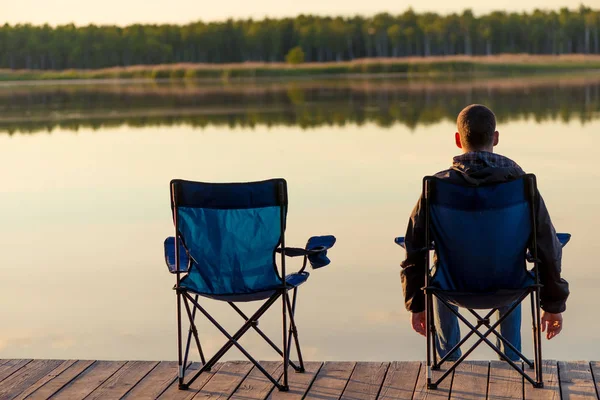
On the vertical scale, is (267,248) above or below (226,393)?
above

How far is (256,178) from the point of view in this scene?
35.7 feet

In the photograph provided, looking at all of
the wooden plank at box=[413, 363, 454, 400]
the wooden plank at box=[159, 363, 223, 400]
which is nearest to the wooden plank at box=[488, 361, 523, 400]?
the wooden plank at box=[413, 363, 454, 400]

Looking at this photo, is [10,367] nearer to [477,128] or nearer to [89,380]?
[89,380]

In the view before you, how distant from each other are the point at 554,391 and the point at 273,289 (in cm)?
97

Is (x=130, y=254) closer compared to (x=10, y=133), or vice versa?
(x=130, y=254)

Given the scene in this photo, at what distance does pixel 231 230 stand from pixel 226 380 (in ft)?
1.84

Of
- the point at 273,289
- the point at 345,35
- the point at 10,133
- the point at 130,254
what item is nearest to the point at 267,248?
the point at 273,289

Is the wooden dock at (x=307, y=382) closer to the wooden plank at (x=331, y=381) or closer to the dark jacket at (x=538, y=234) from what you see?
the wooden plank at (x=331, y=381)

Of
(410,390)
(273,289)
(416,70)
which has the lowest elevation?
(416,70)

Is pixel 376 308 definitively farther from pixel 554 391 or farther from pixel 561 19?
pixel 561 19

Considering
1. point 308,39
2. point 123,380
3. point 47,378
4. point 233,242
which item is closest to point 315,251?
point 233,242

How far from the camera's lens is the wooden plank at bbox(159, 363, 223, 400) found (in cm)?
357

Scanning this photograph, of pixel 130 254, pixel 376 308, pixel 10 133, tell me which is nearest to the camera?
pixel 376 308

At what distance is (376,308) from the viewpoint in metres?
5.36
